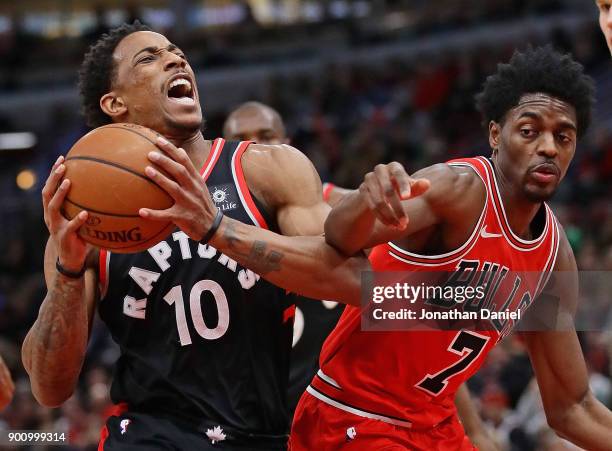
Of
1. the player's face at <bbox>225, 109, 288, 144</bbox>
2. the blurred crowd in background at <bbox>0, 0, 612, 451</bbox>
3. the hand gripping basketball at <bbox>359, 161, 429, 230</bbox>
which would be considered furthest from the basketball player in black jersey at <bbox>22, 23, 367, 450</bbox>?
the blurred crowd in background at <bbox>0, 0, 612, 451</bbox>

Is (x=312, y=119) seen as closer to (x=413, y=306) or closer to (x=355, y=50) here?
(x=355, y=50)

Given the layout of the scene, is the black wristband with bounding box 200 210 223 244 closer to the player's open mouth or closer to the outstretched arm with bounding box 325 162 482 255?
the outstretched arm with bounding box 325 162 482 255

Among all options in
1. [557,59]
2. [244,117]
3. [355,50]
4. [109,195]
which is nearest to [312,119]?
[355,50]

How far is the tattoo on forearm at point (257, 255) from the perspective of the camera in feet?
11.0

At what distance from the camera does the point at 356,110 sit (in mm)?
14727

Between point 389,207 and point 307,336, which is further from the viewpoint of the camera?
point 307,336

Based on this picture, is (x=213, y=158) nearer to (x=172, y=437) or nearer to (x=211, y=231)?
(x=211, y=231)

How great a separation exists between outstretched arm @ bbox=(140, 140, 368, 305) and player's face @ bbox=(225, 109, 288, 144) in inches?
83.9

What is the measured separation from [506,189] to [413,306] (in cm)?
60

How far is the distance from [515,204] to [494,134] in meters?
0.39

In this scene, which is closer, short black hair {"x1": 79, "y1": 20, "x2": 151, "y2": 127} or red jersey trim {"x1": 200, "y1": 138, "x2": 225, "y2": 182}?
red jersey trim {"x1": 200, "y1": 138, "x2": 225, "y2": 182}

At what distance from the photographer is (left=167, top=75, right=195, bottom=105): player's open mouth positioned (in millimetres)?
3875

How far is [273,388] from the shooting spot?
151 inches

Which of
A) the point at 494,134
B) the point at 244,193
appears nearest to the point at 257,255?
the point at 244,193
